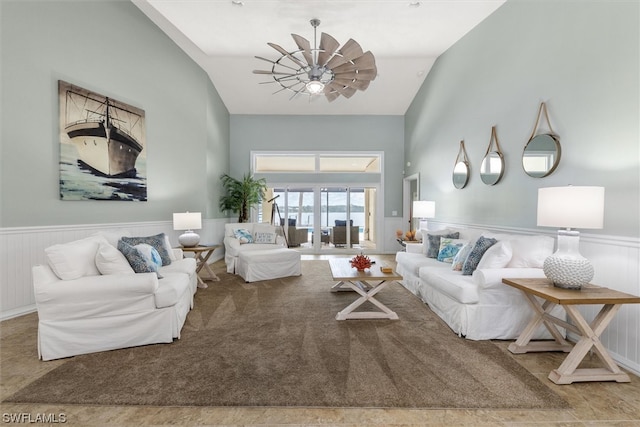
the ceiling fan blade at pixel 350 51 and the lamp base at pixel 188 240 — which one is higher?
the ceiling fan blade at pixel 350 51

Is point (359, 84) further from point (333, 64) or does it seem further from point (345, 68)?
point (333, 64)

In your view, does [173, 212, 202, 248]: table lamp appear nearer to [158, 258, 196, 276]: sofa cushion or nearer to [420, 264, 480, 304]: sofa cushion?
[158, 258, 196, 276]: sofa cushion

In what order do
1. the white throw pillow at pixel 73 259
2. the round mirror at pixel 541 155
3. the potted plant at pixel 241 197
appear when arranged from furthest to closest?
1. the potted plant at pixel 241 197
2. the round mirror at pixel 541 155
3. the white throw pillow at pixel 73 259

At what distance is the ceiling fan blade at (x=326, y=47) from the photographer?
325cm

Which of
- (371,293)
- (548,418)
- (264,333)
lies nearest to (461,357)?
(548,418)

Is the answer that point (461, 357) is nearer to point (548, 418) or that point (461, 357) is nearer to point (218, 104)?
point (548, 418)

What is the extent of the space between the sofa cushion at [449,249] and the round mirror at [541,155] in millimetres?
1270

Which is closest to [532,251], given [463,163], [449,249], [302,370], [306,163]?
[449,249]

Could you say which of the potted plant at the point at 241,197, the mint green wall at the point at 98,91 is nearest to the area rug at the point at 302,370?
the mint green wall at the point at 98,91

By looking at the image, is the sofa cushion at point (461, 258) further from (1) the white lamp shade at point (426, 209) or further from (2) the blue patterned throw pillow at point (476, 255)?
(1) the white lamp shade at point (426, 209)

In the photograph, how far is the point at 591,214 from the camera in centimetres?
224

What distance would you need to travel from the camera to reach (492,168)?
4.20 m

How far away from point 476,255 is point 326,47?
113 inches

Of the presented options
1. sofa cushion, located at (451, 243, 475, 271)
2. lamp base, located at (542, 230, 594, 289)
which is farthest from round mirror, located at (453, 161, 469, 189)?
lamp base, located at (542, 230, 594, 289)
